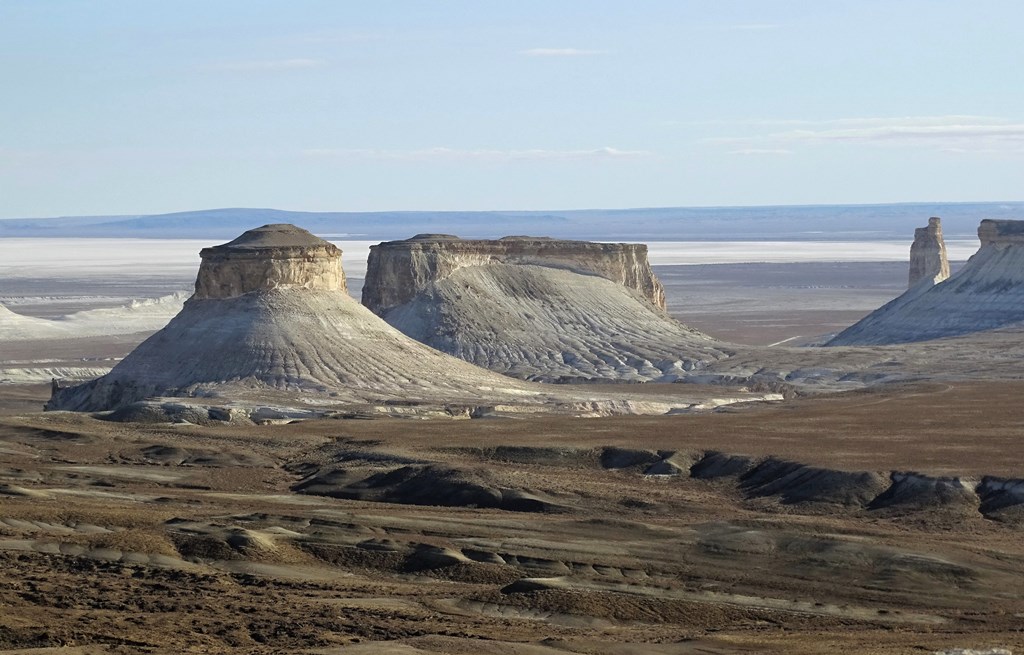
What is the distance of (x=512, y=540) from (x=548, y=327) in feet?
165

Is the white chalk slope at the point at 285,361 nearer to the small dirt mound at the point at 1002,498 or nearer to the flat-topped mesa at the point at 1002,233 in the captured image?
the small dirt mound at the point at 1002,498

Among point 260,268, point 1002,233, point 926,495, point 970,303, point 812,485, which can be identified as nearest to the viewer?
point 926,495

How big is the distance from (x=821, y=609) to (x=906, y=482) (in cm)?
1036

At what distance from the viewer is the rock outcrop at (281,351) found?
58969 millimetres

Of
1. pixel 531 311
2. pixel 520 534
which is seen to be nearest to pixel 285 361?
pixel 531 311

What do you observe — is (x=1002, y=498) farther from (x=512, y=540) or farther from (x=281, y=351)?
(x=281, y=351)

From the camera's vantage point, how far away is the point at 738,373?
75.2 m

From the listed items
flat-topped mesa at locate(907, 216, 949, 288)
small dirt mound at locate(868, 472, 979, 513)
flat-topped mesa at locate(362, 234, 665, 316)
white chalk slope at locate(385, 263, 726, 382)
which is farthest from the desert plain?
flat-topped mesa at locate(907, 216, 949, 288)

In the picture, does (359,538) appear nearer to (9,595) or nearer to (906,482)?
(9,595)

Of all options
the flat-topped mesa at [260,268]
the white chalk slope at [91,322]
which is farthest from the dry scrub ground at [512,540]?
the white chalk slope at [91,322]

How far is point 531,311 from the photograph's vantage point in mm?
83000

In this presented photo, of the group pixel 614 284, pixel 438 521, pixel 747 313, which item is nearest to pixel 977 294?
pixel 614 284

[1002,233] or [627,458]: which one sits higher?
[1002,233]

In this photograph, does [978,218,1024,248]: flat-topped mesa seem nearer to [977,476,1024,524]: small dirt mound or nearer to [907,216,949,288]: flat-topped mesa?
[907,216,949,288]: flat-topped mesa
